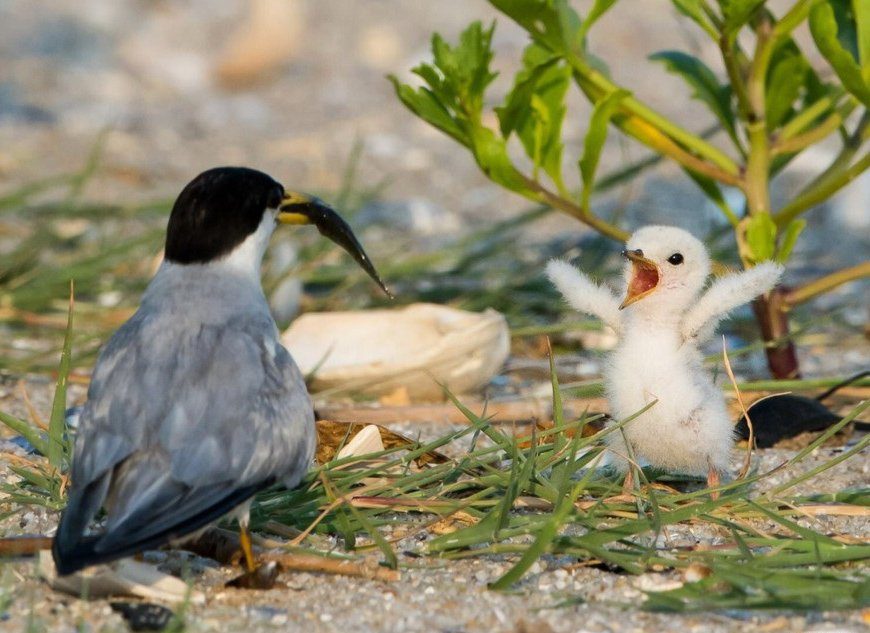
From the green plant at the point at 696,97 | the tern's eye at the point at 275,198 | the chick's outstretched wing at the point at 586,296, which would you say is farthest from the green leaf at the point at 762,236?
the tern's eye at the point at 275,198

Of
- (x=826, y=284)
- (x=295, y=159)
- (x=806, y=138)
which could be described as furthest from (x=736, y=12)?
(x=295, y=159)

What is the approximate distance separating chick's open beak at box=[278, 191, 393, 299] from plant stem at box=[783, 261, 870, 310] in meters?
1.00

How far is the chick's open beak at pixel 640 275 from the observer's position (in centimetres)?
246

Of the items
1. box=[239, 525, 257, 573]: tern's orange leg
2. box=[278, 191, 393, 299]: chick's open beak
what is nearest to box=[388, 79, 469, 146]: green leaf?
box=[278, 191, 393, 299]: chick's open beak

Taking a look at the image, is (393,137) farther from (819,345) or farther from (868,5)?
(868,5)

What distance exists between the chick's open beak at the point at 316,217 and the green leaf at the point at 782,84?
970 mm

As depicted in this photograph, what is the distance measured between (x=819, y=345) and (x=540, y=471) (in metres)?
1.85

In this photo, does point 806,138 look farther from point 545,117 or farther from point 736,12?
point 545,117

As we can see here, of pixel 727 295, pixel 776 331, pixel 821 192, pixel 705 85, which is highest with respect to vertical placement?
pixel 705 85

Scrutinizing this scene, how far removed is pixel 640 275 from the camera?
2492 millimetres

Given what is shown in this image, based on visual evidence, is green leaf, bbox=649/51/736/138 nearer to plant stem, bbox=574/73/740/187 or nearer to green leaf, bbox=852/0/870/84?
plant stem, bbox=574/73/740/187

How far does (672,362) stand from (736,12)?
0.78 metres

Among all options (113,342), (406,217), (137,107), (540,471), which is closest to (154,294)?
(113,342)

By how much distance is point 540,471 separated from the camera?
2312 millimetres
